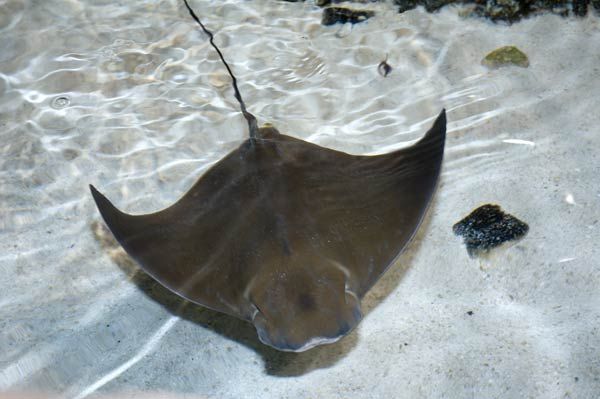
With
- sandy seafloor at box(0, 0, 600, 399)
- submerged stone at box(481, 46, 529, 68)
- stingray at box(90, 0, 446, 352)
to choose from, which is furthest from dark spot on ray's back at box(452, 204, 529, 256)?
submerged stone at box(481, 46, 529, 68)

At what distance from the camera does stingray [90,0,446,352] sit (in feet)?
8.45

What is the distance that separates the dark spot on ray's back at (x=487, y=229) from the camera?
3.67 m

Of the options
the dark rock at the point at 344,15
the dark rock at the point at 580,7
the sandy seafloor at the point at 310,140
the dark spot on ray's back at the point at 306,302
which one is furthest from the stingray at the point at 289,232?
the dark rock at the point at 580,7

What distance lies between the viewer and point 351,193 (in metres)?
3.25

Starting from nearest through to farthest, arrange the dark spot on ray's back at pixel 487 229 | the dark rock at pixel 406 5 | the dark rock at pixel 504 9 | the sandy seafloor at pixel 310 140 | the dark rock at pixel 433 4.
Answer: the sandy seafloor at pixel 310 140 < the dark spot on ray's back at pixel 487 229 < the dark rock at pixel 504 9 < the dark rock at pixel 433 4 < the dark rock at pixel 406 5

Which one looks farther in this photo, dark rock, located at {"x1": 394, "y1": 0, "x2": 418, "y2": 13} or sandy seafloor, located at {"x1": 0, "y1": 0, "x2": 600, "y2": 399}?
dark rock, located at {"x1": 394, "y1": 0, "x2": 418, "y2": 13}

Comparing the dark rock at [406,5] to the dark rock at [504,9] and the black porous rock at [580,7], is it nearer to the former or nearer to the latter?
the dark rock at [504,9]

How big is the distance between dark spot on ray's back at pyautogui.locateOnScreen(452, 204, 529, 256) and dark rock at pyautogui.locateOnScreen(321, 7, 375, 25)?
9.23ft

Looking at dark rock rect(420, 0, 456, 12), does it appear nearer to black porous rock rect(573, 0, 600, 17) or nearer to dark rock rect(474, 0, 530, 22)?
dark rock rect(474, 0, 530, 22)

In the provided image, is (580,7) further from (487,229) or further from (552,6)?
(487,229)

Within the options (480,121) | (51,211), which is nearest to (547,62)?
(480,121)

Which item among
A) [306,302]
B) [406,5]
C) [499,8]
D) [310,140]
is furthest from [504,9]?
[306,302]

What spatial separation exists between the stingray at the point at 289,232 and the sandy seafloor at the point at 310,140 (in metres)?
0.72

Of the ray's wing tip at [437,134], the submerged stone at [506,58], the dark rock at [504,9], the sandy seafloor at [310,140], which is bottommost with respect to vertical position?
the sandy seafloor at [310,140]
